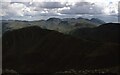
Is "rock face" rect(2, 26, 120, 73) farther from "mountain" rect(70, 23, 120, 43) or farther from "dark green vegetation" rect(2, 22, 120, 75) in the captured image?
"mountain" rect(70, 23, 120, 43)

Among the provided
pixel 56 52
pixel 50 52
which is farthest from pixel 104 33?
pixel 50 52

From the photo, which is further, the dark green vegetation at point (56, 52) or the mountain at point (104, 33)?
the mountain at point (104, 33)

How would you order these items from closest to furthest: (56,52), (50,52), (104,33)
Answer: (56,52) → (50,52) → (104,33)

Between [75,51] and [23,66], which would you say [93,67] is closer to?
[75,51]

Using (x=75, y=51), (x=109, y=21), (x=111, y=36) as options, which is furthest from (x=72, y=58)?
(x=109, y=21)

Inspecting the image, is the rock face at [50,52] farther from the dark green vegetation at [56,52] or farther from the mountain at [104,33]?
the mountain at [104,33]

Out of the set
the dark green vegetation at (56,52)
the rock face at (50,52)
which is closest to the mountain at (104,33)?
the dark green vegetation at (56,52)

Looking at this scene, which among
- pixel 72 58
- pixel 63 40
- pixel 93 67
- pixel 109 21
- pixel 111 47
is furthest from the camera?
pixel 109 21

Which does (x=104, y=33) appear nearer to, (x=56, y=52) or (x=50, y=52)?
(x=56, y=52)
